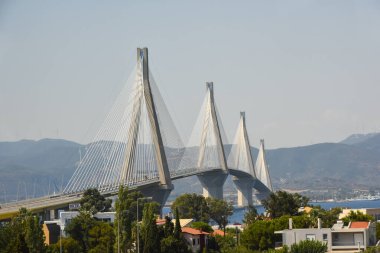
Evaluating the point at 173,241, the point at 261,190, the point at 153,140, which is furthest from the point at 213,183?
the point at 173,241

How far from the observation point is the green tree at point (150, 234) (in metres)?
54.3

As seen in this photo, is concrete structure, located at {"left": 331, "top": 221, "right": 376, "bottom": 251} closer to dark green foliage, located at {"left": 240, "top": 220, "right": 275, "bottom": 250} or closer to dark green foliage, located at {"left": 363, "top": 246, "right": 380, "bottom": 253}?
dark green foliage, located at {"left": 363, "top": 246, "right": 380, "bottom": 253}

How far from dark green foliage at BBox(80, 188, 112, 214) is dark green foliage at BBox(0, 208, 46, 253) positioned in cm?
1775

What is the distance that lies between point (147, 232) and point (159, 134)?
88.3ft

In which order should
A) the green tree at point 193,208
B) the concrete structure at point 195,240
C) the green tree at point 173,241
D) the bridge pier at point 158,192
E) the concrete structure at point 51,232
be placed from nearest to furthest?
the green tree at point 173,241 → the concrete structure at point 195,240 → the concrete structure at point 51,232 → the bridge pier at point 158,192 → the green tree at point 193,208

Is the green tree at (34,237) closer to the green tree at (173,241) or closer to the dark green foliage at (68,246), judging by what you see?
the dark green foliage at (68,246)

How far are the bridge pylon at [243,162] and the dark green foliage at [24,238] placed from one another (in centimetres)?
8299

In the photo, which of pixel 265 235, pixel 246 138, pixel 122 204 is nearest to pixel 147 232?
pixel 122 204

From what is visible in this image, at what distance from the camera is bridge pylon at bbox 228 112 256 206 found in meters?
140

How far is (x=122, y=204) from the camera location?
58469 millimetres

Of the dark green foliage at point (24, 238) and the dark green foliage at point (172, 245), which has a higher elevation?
the dark green foliage at point (24, 238)

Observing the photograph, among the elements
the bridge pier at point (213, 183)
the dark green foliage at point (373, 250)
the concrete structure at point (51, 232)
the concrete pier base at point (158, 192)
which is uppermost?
the bridge pier at point (213, 183)

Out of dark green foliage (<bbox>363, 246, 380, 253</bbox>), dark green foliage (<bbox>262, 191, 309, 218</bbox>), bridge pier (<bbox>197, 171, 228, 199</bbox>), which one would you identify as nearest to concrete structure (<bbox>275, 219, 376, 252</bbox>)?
dark green foliage (<bbox>363, 246, 380, 253</bbox>)

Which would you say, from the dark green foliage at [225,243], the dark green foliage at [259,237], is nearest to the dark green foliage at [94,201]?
the dark green foliage at [225,243]
